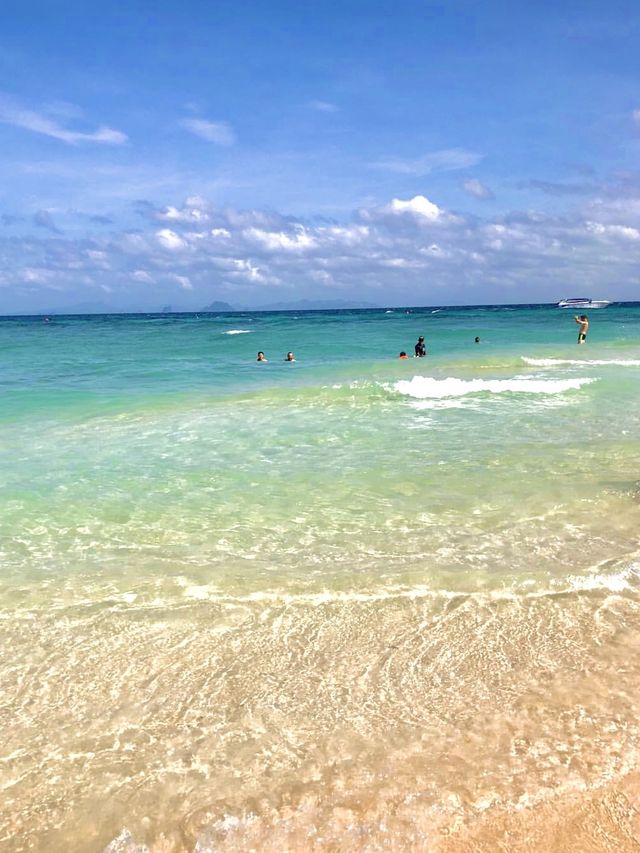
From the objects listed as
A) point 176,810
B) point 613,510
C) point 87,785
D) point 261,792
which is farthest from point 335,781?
point 613,510

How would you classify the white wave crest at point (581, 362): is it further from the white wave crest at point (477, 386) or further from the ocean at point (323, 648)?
the ocean at point (323, 648)

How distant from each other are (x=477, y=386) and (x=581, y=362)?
11867 millimetres

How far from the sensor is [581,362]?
3209 centimetres

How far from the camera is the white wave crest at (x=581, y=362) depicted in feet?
99.6

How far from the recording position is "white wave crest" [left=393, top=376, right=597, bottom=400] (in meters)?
21.6

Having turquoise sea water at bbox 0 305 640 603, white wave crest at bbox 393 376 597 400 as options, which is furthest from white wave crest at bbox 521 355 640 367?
white wave crest at bbox 393 376 597 400

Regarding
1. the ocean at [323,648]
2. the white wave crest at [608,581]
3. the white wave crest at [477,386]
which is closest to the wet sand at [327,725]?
the ocean at [323,648]

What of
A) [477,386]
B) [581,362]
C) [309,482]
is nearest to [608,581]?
[309,482]

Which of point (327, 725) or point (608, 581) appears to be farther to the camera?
point (608, 581)

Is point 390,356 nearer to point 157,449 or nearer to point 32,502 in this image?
point 157,449

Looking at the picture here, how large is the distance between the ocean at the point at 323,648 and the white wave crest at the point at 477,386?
28.6ft

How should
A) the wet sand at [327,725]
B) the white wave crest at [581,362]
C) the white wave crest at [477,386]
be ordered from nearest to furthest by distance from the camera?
the wet sand at [327,725], the white wave crest at [477,386], the white wave crest at [581,362]

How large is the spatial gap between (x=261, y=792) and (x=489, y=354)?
1488 inches

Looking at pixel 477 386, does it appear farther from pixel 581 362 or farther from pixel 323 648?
pixel 323 648
